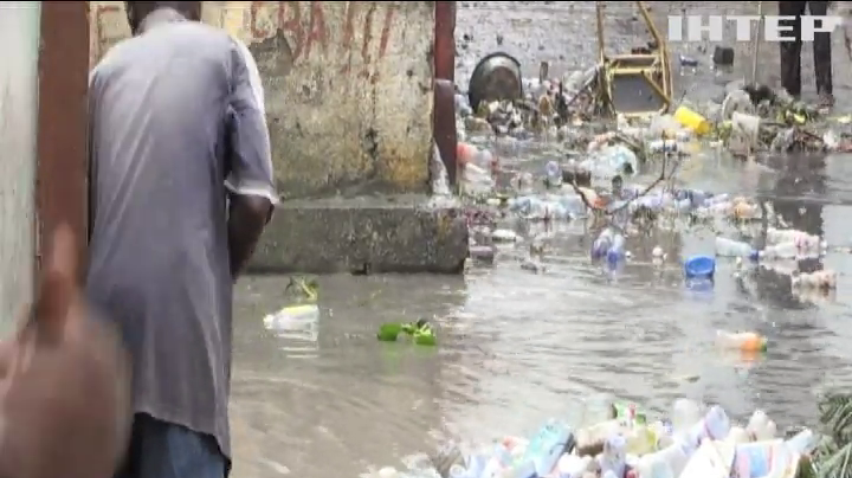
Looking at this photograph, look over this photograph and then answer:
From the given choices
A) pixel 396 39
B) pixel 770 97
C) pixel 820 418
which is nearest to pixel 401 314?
pixel 396 39

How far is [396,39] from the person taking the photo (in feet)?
24.8

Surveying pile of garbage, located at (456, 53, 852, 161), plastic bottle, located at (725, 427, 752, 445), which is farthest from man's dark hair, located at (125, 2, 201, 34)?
pile of garbage, located at (456, 53, 852, 161)

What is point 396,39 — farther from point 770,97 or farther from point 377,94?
point 770,97

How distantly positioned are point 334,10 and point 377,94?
43 centimetres

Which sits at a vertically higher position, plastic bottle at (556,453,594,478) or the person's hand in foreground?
the person's hand in foreground

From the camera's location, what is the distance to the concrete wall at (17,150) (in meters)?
2.77

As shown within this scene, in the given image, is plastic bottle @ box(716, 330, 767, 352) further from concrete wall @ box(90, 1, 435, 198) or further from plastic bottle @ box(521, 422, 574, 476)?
concrete wall @ box(90, 1, 435, 198)

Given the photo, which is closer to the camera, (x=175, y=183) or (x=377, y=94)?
(x=175, y=183)

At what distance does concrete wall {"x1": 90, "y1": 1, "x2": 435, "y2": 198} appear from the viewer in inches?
295

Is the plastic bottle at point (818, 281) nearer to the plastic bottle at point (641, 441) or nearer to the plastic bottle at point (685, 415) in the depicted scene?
the plastic bottle at point (685, 415)

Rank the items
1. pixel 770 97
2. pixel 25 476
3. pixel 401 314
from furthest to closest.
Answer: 1. pixel 770 97
2. pixel 401 314
3. pixel 25 476

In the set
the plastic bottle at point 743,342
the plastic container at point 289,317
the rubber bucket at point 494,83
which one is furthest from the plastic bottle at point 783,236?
the rubber bucket at point 494,83

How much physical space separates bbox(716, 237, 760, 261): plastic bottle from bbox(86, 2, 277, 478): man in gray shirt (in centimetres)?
543

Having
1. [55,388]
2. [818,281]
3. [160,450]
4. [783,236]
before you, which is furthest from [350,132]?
[55,388]
